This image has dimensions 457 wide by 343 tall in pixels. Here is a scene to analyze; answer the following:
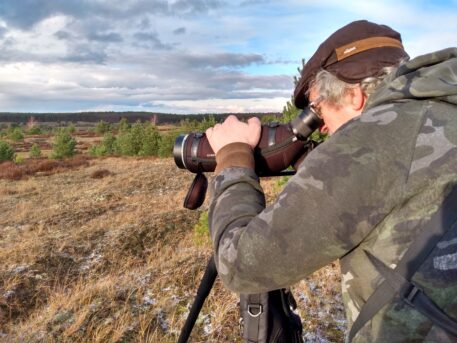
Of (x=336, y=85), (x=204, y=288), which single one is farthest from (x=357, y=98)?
(x=204, y=288)

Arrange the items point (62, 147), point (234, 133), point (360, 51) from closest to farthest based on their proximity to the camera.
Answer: point (360, 51) < point (234, 133) < point (62, 147)

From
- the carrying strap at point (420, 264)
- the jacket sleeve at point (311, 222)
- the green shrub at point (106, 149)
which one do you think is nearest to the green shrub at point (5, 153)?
the green shrub at point (106, 149)

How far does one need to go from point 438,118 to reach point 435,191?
0.61 ft

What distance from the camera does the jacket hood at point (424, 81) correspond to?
103cm

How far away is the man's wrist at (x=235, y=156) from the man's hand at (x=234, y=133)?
27 millimetres

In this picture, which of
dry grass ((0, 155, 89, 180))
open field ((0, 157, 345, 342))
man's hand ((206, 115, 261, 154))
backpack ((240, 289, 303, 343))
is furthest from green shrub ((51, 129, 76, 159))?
man's hand ((206, 115, 261, 154))

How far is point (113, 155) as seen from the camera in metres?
35.2

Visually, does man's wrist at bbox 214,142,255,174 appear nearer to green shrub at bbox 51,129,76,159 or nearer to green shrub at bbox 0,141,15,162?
green shrub at bbox 51,129,76,159

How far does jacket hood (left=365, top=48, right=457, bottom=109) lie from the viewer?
103 cm

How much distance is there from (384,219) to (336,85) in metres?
0.50

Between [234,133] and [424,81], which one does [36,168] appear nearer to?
[234,133]

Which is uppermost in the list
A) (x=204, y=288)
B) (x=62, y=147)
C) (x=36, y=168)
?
(x=204, y=288)

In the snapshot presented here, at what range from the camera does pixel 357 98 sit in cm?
131

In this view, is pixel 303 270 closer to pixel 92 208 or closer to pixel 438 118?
pixel 438 118
